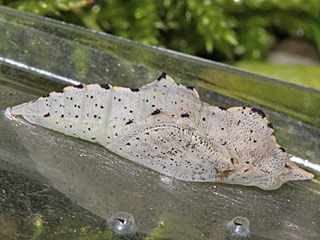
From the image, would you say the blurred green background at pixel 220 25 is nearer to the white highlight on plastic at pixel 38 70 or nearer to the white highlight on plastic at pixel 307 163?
the white highlight on plastic at pixel 38 70

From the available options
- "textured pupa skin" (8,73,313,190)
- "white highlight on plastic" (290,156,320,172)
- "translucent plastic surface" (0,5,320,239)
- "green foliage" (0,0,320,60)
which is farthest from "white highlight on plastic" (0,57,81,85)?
"white highlight on plastic" (290,156,320,172)

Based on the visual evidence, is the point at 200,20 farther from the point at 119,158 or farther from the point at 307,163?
the point at 119,158

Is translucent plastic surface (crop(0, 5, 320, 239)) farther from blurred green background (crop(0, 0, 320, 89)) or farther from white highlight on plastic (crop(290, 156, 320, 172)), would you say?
blurred green background (crop(0, 0, 320, 89))

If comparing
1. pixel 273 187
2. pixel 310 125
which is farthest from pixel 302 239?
pixel 310 125

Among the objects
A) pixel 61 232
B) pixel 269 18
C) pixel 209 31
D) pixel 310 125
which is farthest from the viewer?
pixel 269 18

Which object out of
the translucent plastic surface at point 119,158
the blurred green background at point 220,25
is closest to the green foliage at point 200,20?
the blurred green background at point 220,25

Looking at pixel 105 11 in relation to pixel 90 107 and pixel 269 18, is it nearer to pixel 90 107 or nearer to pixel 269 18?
pixel 269 18

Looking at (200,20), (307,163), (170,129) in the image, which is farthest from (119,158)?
(200,20)
